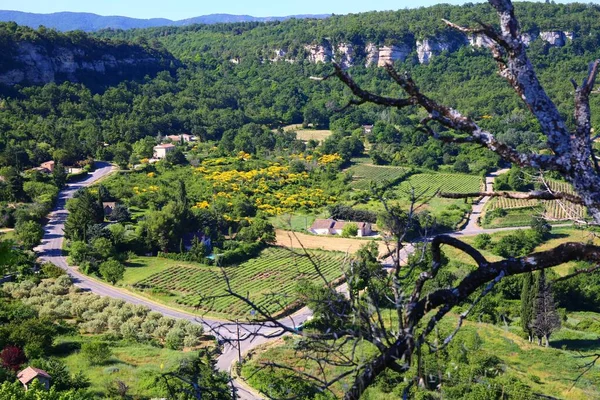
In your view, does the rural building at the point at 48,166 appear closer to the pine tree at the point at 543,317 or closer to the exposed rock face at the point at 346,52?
the pine tree at the point at 543,317

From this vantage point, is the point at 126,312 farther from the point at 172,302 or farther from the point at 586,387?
the point at 586,387

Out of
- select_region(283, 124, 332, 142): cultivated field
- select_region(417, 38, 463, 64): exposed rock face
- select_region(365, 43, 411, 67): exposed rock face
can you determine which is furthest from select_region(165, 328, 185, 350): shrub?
select_region(417, 38, 463, 64): exposed rock face

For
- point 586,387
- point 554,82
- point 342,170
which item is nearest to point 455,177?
point 342,170

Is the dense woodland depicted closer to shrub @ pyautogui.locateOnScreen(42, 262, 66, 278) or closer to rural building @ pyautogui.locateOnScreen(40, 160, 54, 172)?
shrub @ pyautogui.locateOnScreen(42, 262, 66, 278)

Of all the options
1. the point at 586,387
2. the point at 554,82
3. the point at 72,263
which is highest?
the point at 554,82

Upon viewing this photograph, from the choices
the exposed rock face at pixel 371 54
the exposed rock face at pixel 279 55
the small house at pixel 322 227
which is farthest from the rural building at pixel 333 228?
the exposed rock face at pixel 279 55

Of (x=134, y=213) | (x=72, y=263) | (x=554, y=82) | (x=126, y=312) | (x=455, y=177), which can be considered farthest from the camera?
(x=554, y=82)
